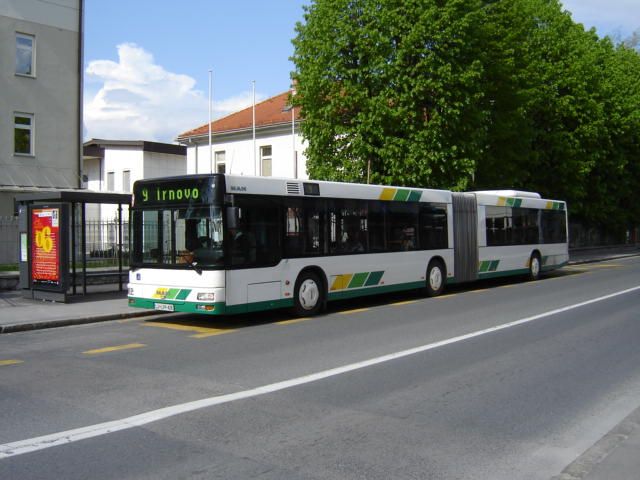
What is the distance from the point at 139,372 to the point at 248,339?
2819mm

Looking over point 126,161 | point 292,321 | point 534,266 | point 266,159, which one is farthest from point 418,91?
point 126,161

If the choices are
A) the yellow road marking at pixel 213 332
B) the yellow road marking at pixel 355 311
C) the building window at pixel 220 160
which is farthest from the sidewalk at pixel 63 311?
the building window at pixel 220 160

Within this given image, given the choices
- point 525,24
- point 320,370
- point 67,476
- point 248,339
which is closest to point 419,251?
point 248,339

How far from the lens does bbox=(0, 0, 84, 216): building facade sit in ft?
84.9

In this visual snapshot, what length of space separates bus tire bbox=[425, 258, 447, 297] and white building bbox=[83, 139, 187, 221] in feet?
94.1

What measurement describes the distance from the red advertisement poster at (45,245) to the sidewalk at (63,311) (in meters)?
0.65

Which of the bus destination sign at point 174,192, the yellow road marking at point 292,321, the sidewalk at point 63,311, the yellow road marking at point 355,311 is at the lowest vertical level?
the yellow road marking at point 292,321

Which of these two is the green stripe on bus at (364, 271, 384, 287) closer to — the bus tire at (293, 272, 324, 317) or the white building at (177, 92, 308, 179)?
the bus tire at (293, 272, 324, 317)

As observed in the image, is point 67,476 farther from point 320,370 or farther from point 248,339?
point 248,339

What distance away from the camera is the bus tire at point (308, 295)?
43.0 feet

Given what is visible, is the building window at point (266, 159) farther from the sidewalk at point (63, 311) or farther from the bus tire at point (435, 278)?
the bus tire at point (435, 278)

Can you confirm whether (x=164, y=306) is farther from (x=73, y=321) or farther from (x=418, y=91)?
(x=418, y=91)

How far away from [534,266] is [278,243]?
42.7 feet

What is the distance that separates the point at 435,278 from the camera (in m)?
17.6
